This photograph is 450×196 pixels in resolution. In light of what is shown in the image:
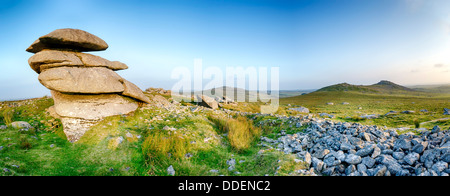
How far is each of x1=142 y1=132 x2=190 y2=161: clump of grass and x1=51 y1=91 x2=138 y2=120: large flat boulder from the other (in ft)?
13.4

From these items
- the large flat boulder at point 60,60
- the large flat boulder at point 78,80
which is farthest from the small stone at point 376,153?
the large flat boulder at point 60,60

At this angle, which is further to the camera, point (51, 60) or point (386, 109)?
point (386, 109)

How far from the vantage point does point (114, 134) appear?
7496mm

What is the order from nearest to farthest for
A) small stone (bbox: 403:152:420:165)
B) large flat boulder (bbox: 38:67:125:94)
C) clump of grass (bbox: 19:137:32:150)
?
small stone (bbox: 403:152:420:165) < clump of grass (bbox: 19:137:32:150) < large flat boulder (bbox: 38:67:125:94)

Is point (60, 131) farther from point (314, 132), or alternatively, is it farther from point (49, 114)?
point (314, 132)

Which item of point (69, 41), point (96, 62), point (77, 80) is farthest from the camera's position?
point (96, 62)

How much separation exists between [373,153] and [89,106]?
12.0m

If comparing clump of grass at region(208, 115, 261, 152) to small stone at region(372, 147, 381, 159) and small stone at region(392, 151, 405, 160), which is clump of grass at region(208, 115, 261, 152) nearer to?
small stone at region(372, 147, 381, 159)

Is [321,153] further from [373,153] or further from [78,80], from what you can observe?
[78,80]

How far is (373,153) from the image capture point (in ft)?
17.7

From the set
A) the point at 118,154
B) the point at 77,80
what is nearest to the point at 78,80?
the point at 77,80

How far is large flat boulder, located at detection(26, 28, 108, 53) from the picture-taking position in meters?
8.99

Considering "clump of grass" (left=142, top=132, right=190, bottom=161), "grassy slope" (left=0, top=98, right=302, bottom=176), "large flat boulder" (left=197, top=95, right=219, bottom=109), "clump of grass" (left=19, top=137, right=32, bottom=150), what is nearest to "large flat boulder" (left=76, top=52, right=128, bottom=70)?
"grassy slope" (left=0, top=98, right=302, bottom=176)
